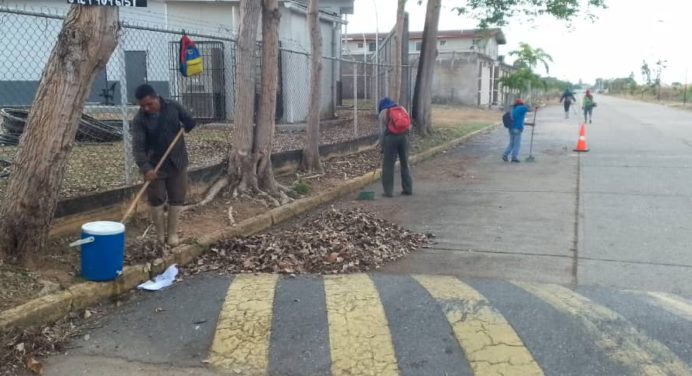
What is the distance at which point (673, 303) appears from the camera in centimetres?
491

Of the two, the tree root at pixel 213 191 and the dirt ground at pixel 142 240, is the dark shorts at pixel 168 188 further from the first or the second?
the tree root at pixel 213 191

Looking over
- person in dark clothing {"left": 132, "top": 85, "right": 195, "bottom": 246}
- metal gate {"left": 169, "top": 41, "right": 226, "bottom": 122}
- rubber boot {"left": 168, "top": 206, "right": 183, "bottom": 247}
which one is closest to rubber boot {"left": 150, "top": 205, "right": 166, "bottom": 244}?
person in dark clothing {"left": 132, "top": 85, "right": 195, "bottom": 246}

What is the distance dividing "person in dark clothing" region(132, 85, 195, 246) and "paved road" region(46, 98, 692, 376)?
0.91 metres

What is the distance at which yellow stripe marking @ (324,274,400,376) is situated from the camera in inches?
155

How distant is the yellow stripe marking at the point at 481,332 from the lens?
153 inches

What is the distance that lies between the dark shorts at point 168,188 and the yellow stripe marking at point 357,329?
1.71 metres

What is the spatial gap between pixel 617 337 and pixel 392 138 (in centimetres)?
578

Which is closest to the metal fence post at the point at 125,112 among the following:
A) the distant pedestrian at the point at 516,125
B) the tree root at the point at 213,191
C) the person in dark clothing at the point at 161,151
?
the tree root at the point at 213,191

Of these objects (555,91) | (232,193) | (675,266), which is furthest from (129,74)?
(555,91)

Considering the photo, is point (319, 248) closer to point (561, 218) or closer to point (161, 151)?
point (161, 151)

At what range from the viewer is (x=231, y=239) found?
6.62m

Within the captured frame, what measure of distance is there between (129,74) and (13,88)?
3137 millimetres

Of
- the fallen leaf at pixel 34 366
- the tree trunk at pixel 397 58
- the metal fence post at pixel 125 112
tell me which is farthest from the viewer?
the tree trunk at pixel 397 58

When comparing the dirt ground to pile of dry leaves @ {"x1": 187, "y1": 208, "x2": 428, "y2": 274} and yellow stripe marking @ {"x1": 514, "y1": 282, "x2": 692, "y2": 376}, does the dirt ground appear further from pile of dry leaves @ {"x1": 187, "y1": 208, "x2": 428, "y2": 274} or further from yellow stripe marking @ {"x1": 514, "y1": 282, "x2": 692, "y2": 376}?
yellow stripe marking @ {"x1": 514, "y1": 282, "x2": 692, "y2": 376}
